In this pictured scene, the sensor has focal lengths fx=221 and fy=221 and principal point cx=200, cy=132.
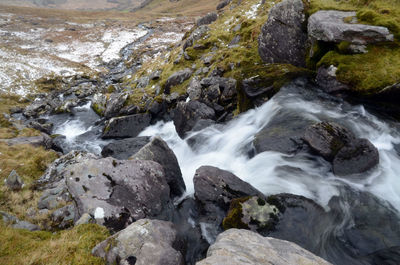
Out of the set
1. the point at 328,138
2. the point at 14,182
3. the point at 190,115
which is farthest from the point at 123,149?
the point at 328,138

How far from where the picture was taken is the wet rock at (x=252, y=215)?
8289 millimetres

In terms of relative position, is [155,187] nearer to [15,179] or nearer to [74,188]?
[74,188]

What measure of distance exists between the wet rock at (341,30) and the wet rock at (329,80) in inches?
71.6

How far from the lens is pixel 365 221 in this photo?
8.66 metres

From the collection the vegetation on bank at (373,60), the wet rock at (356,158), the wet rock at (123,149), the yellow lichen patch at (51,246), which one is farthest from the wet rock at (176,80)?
the yellow lichen patch at (51,246)

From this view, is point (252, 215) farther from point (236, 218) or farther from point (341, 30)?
point (341, 30)

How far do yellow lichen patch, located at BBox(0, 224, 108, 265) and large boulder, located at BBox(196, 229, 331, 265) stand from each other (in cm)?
372

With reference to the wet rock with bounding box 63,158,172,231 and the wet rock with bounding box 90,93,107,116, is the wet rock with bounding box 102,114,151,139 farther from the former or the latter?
the wet rock with bounding box 63,158,172,231

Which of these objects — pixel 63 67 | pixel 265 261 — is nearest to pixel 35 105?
pixel 63 67

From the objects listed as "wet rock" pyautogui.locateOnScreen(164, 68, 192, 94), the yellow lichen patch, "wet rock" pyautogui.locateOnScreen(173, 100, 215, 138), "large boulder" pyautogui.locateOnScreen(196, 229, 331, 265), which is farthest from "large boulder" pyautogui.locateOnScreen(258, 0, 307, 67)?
the yellow lichen patch

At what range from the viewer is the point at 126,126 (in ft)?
75.2

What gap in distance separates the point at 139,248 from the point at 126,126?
17.8 metres

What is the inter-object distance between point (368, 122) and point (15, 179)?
2107cm

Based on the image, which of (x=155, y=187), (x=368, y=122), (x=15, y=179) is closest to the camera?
(x=155, y=187)
